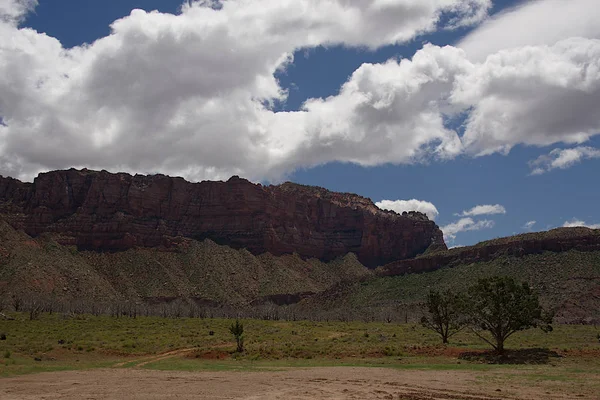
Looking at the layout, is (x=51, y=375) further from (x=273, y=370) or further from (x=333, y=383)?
(x=333, y=383)

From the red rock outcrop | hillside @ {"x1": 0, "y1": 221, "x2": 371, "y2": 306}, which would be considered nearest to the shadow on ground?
the red rock outcrop

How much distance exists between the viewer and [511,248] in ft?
387

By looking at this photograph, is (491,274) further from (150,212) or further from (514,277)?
(150,212)

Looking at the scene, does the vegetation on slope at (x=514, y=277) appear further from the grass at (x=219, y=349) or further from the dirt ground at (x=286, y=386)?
the dirt ground at (x=286, y=386)

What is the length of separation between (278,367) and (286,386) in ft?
32.4

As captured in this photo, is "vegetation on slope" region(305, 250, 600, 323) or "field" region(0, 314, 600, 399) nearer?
"field" region(0, 314, 600, 399)

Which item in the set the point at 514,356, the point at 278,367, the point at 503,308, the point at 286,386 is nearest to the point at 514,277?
the point at 503,308

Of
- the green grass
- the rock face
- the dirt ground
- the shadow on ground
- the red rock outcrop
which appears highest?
the rock face

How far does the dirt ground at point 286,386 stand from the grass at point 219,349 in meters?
4.24

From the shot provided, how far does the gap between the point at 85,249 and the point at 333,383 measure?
139 metres

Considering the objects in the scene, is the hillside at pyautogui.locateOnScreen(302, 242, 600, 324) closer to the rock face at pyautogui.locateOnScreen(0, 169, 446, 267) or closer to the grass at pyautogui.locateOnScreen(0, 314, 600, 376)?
the grass at pyautogui.locateOnScreen(0, 314, 600, 376)

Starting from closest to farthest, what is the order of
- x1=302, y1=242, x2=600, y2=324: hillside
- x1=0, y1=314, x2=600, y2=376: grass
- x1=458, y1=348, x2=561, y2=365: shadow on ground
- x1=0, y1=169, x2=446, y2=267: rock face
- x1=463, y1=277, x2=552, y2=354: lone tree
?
x1=0, y1=314, x2=600, y2=376: grass → x1=458, y1=348, x2=561, y2=365: shadow on ground → x1=463, y1=277, x2=552, y2=354: lone tree → x1=302, y1=242, x2=600, y2=324: hillside → x1=0, y1=169, x2=446, y2=267: rock face

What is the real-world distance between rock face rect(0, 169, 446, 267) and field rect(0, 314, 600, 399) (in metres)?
101

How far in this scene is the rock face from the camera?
15788 cm
